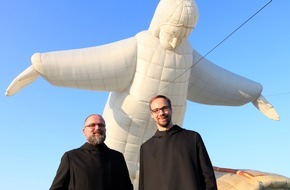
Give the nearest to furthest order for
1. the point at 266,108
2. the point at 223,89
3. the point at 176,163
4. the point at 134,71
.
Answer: the point at 176,163 < the point at 134,71 < the point at 223,89 < the point at 266,108

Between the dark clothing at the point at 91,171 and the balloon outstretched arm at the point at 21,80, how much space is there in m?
4.06

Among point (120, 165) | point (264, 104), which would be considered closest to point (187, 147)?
point (120, 165)

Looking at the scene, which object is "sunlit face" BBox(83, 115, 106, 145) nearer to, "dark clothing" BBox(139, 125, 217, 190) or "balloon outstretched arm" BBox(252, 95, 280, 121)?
"dark clothing" BBox(139, 125, 217, 190)

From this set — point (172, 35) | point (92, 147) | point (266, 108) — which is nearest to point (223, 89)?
point (266, 108)

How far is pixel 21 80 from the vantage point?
6.70 m

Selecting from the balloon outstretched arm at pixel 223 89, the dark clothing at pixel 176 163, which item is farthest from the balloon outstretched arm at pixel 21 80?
the dark clothing at pixel 176 163

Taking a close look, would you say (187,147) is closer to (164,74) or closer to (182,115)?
(164,74)

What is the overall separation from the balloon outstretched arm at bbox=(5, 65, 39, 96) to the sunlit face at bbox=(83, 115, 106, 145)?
4.11 metres

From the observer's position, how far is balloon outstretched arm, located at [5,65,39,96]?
21.9 feet

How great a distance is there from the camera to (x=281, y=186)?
205 inches

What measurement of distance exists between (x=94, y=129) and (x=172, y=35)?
4.04 m

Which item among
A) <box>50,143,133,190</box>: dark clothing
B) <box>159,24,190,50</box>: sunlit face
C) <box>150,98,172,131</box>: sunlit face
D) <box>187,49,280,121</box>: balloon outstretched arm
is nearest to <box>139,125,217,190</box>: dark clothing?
<box>150,98,172,131</box>: sunlit face

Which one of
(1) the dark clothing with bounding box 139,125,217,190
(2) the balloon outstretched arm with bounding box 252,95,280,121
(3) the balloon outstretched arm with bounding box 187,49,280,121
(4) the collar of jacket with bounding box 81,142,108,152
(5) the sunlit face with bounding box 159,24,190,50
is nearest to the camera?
(1) the dark clothing with bounding box 139,125,217,190

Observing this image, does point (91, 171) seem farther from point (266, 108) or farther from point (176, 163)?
point (266, 108)
